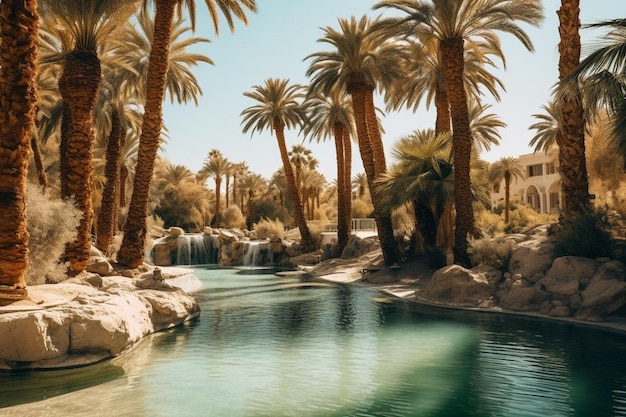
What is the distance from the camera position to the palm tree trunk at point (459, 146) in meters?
19.2

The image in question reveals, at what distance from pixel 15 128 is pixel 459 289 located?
12.8 m

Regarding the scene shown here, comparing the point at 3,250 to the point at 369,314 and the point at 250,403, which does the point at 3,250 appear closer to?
the point at 250,403

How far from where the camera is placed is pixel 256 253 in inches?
1502

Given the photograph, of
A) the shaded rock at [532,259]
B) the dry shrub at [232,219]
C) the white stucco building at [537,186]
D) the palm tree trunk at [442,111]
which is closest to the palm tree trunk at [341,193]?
the palm tree trunk at [442,111]

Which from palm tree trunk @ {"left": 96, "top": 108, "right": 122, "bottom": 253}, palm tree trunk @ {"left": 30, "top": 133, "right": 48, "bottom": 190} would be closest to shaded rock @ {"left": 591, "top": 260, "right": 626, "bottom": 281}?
palm tree trunk @ {"left": 96, "top": 108, "right": 122, "bottom": 253}

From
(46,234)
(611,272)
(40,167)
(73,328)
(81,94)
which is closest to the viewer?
(73,328)

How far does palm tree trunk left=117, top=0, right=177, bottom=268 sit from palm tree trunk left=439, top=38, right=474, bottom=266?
10.9 m

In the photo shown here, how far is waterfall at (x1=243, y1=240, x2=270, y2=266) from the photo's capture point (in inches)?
1491

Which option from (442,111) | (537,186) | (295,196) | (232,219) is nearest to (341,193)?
(295,196)

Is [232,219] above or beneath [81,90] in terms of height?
beneath

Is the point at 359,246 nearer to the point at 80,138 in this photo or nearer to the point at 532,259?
the point at 532,259

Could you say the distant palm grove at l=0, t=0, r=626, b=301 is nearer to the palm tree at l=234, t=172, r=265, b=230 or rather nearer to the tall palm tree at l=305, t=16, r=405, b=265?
the tall palm tree at l=305, t=16, r=405, b=265

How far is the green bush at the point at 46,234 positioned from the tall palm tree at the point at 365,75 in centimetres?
1499

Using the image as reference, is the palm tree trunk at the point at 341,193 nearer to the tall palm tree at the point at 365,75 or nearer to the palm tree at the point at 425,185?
the tall palm tree at the point at 365,75
